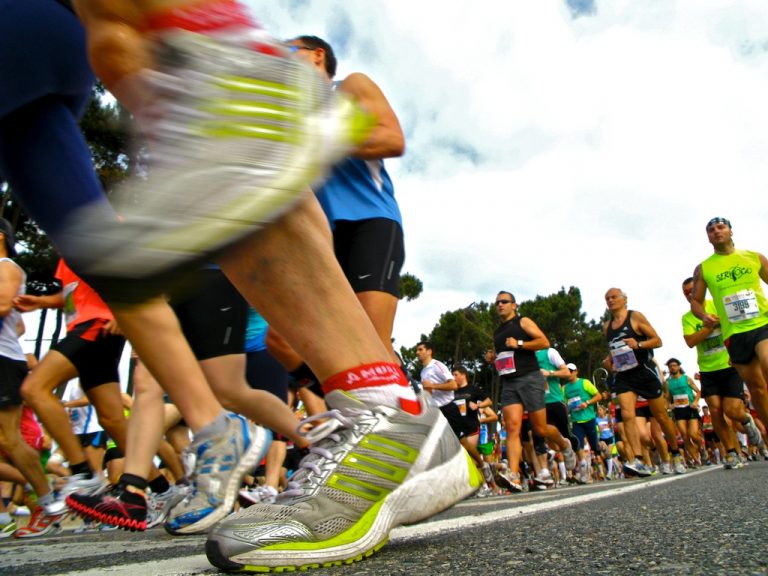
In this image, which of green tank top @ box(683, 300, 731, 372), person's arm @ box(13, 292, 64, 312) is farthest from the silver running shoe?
green tank top @ box(683, 300, 731, 372)

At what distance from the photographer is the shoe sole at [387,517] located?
114cm

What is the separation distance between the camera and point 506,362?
793 cm

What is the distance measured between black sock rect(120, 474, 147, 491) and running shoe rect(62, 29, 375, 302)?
6.16 feet

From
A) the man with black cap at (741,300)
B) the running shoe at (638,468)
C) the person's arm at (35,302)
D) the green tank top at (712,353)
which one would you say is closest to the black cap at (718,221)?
the man with black cap at (741,300)

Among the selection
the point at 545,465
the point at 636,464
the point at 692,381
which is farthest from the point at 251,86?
the point at 692,381

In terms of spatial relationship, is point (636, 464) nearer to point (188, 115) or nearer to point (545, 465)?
point (545, 465)

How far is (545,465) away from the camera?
28.3 feet

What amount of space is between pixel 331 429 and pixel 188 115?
68 centimetres

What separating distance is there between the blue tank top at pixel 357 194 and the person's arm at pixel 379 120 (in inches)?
16.8

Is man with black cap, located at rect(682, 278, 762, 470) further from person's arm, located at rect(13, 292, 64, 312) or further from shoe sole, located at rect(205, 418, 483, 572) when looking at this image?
shoe sole, located at rect(205, 418, 483, 572)

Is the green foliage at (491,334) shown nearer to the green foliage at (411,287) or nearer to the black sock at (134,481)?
the green foliage at (411,287)

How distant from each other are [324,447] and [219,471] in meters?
0.75

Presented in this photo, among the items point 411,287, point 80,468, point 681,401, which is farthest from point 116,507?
point 411,287

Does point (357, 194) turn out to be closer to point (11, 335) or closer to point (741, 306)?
point (11, 335)
